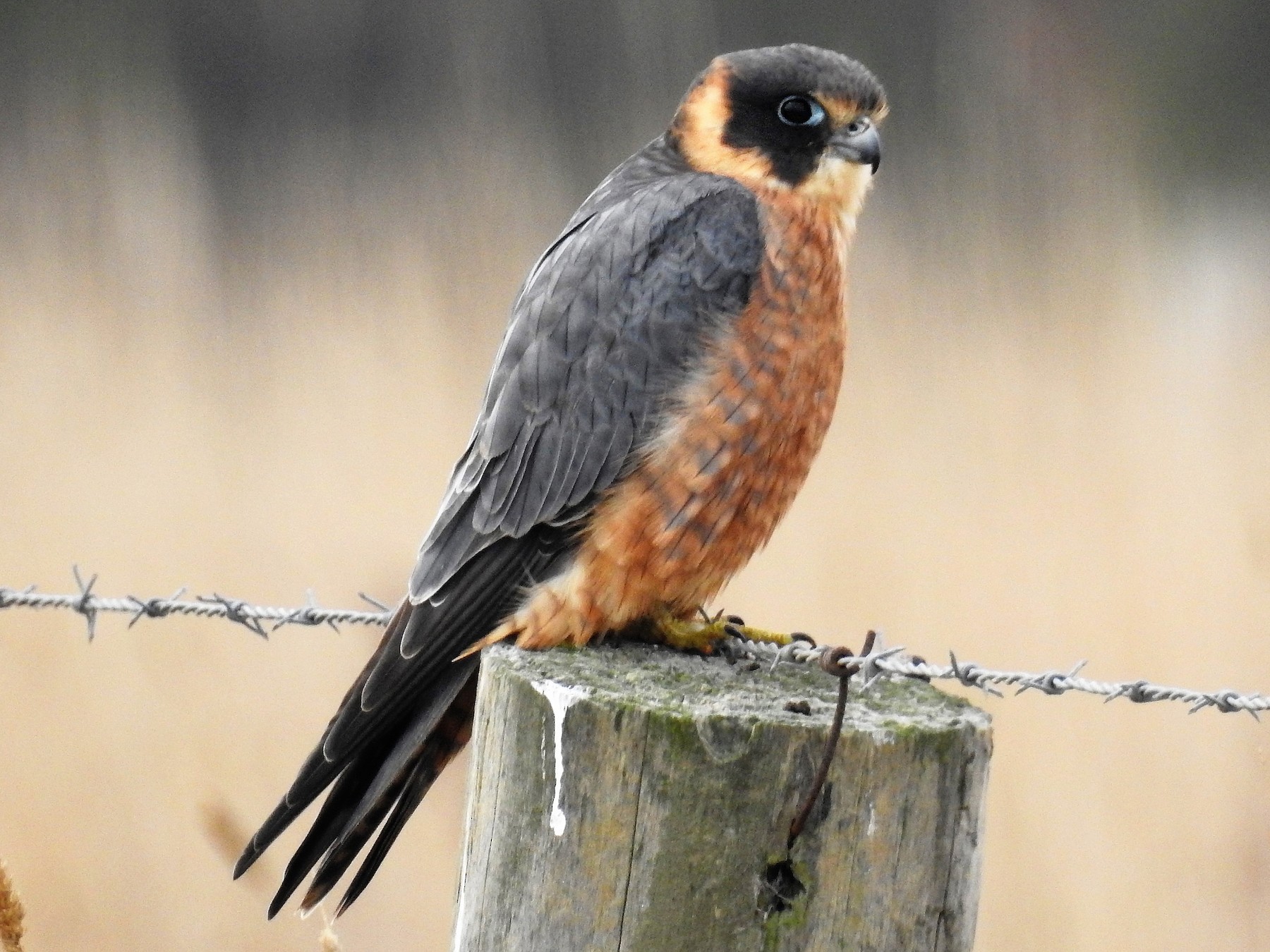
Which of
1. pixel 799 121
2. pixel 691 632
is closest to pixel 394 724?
pixel 691 632

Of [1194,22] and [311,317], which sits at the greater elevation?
[1194,22]

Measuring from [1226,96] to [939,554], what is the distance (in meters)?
2.07

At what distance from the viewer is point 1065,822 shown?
357 cm

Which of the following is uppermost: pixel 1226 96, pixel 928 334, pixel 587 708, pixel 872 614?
pixel 1226 96

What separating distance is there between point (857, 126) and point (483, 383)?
1836 millimetres

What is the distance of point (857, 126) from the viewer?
8.70 feet

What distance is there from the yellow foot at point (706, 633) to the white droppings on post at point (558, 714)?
24.9 inches

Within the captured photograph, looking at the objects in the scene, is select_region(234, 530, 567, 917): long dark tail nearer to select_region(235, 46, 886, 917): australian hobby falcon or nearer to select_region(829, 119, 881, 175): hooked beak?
select_region(235, 46, 886, 917): australian hobby falcon

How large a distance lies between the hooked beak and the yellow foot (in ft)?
2.95

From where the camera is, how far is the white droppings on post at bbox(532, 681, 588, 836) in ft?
5.36

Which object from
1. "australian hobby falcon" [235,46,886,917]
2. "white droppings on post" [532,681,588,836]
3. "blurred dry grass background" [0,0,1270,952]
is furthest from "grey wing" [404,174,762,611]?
"blurred dry grass background" [0,0,1270,952]

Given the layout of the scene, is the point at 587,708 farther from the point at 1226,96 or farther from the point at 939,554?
the point at 1226,96

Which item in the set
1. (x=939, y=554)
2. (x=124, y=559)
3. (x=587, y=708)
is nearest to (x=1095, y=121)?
(x=939, y=554)

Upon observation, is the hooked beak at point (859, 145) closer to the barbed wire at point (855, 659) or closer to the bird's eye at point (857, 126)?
the bird's eye at point (857, 126)
